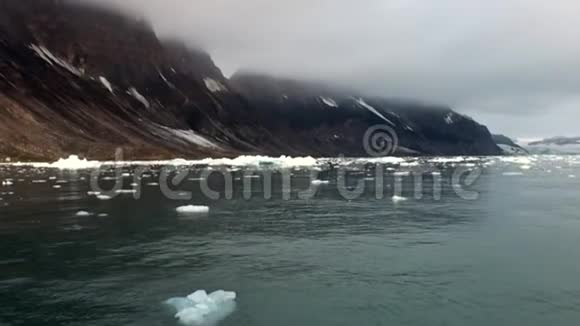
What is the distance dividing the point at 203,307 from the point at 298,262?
5579mm

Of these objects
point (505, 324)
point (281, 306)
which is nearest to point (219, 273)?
point (281, 306)

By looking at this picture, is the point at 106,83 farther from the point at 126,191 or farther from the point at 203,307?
the point at 203,307

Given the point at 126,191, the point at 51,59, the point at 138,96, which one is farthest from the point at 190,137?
the point at 126,191

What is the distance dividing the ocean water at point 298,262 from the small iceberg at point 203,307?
0.85 feet

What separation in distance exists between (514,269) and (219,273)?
891cm

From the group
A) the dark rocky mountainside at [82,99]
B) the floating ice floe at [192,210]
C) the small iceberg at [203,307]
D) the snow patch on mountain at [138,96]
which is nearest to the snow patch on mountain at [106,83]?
the dark rocky mountainside at [82,99]

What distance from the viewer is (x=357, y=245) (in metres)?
20.0

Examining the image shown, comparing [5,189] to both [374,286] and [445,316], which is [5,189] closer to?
[374,286]

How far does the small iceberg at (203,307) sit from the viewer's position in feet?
39.4

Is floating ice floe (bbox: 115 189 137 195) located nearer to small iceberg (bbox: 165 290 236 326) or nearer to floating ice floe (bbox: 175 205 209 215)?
floating ice floe (bbox: 175 205 209 215)

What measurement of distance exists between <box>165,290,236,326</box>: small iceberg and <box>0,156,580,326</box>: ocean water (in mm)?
258

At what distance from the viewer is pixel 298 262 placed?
1755 cm

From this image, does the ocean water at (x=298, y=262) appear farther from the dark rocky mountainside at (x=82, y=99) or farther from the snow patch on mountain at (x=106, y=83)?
the snow patch on mountain at (x=106, y=83)

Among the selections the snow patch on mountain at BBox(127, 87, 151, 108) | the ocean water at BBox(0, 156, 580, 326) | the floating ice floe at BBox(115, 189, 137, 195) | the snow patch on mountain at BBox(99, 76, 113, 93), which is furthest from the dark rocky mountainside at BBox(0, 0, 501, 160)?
the ocean water at BBox(0, 156, 580, 326)
